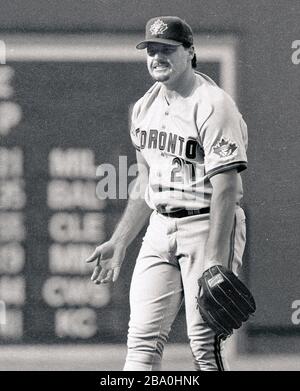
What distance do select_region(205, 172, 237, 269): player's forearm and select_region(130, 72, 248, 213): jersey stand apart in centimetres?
10

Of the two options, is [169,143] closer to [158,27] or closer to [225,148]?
[225,148]

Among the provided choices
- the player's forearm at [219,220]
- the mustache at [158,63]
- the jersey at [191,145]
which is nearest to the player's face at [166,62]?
the mustache at [158,63]

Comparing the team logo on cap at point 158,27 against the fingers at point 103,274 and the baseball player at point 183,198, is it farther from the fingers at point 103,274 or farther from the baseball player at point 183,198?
the fingers at point 103,274

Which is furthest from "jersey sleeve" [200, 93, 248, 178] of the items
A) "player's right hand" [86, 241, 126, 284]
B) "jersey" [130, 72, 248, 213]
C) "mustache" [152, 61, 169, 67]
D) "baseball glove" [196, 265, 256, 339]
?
"player's right hand" [86, 241, 126, 284]

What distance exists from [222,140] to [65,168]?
4.55 feet

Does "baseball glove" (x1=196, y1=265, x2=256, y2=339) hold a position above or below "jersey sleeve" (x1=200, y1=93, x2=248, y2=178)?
below

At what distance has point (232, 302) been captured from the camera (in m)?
5.08

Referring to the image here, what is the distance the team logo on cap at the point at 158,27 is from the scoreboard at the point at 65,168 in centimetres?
101

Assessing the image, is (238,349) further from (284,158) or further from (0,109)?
(0,109)

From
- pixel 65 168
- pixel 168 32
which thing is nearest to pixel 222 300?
pixel 168 32

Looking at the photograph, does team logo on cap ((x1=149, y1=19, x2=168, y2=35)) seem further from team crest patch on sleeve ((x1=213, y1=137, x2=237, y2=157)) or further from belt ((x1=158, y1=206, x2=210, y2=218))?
belt ((x1=158, y1=206, x2=210, y2=218))

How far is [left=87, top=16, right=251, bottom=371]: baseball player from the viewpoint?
197 inches

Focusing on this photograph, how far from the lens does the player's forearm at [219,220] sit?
4957 millimetres
